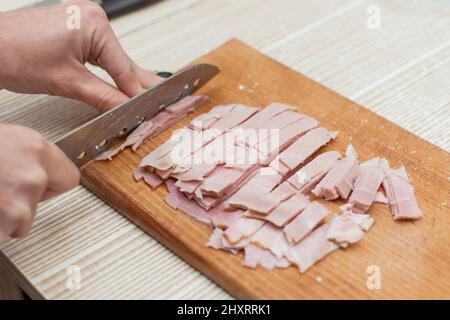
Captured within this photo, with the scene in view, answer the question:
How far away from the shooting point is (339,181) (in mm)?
1829

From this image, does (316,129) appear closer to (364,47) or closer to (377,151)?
(377,151)

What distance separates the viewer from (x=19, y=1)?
9.44 ft

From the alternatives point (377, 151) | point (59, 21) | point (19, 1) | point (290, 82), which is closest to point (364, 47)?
point (290, 82)

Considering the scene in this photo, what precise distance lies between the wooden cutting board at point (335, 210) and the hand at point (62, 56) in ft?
0.84

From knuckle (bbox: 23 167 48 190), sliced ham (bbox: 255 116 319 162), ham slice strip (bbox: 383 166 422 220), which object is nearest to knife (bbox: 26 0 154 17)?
sliced ham (bbox: 255 116 319 162)

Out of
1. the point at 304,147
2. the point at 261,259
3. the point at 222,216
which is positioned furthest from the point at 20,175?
the point at 304,147

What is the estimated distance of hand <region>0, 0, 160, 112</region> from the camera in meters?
2.10

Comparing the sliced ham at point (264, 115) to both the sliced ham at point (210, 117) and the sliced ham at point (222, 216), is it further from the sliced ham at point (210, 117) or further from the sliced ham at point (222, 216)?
the sliced ham at point (222, 216)

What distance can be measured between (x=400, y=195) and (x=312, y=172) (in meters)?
0.28

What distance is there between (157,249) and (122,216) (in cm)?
19

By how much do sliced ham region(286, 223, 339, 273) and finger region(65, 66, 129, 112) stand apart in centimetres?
86

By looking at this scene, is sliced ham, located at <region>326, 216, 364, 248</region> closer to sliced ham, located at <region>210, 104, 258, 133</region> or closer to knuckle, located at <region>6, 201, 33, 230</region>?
sliced ham, located at <region>210, 104, 258, 133</region>

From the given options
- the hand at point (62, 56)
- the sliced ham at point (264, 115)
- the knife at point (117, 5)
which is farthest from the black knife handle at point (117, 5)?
the sliced ham at point (264, 115)

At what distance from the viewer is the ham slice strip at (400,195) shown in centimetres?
179
